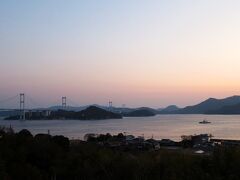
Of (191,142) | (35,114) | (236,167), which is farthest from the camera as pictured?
(35,114)

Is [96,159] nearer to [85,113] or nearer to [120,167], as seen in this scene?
[120,167]

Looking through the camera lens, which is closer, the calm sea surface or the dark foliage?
the dark foliage

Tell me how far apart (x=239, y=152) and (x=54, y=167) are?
3.21 metres

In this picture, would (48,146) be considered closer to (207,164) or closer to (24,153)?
(24,153)

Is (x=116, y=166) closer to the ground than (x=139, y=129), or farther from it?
closer to the ground

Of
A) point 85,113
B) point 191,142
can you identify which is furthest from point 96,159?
point 85,113

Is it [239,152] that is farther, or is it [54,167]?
[54,167]

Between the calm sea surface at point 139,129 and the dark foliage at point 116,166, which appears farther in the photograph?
the calm sea surface at point 139,129

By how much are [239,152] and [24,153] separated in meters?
3.99

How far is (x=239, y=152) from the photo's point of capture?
7.47m

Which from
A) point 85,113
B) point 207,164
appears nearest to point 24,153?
point 207,164

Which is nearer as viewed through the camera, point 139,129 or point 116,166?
point 116,166

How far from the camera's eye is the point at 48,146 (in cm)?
940

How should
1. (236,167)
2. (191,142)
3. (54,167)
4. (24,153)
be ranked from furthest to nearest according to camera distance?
(191,142), (24,153), (54,167), (236,167)
